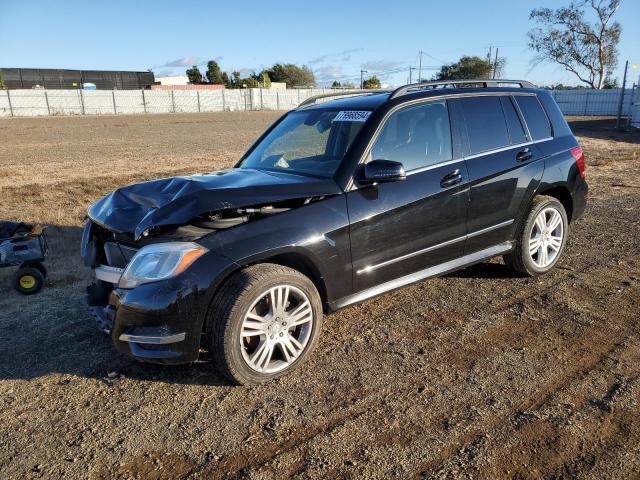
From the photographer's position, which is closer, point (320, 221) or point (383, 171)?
point (320, 221)

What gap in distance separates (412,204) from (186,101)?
60.3 m

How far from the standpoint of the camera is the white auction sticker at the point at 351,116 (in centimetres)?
416

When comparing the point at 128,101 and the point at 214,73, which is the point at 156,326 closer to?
the point at 128,101

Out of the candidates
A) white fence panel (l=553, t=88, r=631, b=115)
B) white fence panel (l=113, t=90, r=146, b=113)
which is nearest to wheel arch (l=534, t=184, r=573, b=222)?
white fence panel (l=553, t=88, r=631, b=115)

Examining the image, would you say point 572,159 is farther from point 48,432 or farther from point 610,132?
point 610,132

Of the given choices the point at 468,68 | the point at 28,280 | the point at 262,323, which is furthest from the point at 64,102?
the point at 262,323

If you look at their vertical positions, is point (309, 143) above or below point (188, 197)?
above

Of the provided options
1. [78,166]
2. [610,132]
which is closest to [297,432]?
[78,166]

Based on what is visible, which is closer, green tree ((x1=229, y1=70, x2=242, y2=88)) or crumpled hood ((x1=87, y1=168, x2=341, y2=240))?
crumpled hood ((x1=87, y1=168, x2=341, y2=240))

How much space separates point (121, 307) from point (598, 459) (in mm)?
2800

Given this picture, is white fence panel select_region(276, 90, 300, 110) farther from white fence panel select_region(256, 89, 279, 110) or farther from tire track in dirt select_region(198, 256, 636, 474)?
tire track in dirt select_region(198, 256, 636, 474)

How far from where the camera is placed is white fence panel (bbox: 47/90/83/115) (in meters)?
52.0

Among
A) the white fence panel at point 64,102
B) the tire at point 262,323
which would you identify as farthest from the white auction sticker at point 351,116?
the white fence panel at point 64,102

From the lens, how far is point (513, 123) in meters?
4.96
